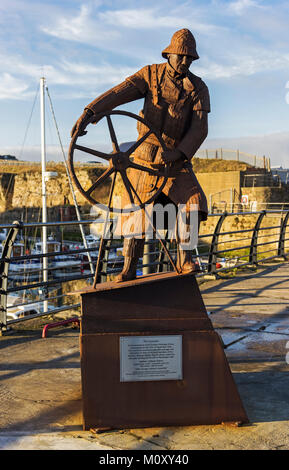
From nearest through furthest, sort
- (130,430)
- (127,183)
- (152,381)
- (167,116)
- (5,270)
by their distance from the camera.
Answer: (130,430) → (152,381) → (127,183) → (167,116) → (5,270)

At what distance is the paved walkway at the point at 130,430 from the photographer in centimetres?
310

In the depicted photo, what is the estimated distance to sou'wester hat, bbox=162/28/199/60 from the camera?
3646 mm

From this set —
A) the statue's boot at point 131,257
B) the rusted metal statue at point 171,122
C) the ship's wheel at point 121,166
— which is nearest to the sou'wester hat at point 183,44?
the rusted metal statue at point 171,122

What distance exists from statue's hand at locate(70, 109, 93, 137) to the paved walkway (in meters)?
1.86

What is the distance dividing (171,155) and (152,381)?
4.96 ft

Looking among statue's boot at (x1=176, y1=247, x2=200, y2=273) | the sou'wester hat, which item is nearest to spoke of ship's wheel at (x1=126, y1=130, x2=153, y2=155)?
the sou'wester hat

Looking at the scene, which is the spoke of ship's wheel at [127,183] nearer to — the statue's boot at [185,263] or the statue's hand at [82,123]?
the statue's hand at [82,123]

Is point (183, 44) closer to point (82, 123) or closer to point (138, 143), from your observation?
point (138, 143)

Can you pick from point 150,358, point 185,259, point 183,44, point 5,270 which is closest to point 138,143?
point 183,44

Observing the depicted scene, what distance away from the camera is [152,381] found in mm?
3398

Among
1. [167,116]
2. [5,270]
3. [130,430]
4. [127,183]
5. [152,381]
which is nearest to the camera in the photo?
[130,430]

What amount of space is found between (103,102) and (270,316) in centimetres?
383

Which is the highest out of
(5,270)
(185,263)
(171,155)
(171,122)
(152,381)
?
(171,122)

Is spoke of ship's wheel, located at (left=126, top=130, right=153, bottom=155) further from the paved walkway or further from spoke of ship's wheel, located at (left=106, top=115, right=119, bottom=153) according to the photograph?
the paved walkway
